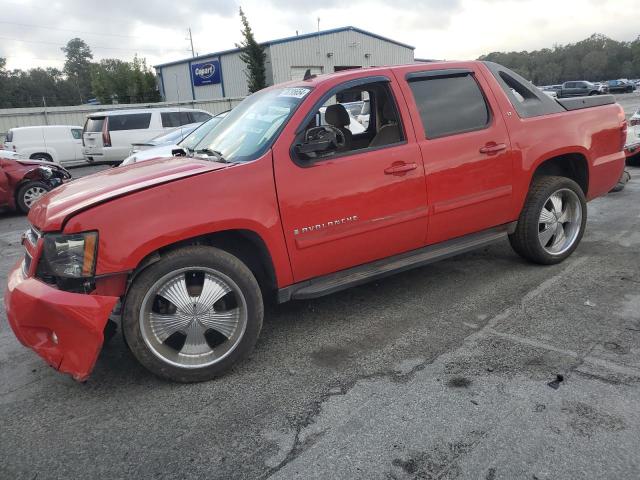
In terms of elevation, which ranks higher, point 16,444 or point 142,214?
point 142,214

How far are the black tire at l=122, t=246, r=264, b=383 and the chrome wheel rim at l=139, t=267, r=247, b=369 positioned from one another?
0.08 feet

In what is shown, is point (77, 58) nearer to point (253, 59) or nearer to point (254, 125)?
point (253, 59)

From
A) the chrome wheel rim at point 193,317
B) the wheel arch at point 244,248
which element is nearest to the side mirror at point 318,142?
the wheel arch at point 244,248

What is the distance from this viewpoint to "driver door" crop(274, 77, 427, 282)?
3.37 m

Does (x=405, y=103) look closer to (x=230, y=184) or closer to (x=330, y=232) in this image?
(x=330, y=232)

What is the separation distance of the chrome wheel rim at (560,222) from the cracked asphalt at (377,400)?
0.64m

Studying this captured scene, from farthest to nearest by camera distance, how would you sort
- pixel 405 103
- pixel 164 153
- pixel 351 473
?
pixel 164 153
pixel 405 103
pixel 351 473

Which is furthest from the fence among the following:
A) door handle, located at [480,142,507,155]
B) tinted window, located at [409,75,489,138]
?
door handle, located at [480,142,507,155]

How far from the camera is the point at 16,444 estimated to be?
264 centimetres

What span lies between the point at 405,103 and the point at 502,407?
7.52ft

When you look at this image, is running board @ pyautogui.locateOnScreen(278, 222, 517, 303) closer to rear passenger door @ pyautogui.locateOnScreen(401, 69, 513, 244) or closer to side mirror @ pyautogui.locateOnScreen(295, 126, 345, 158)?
rear passenger door @ pyautogui.locateOnScreen(401, 69, 513, 244)

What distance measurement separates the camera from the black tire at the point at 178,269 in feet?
9.63

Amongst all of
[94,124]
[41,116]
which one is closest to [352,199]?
[94,124]

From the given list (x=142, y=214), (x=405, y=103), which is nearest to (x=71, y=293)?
(x=142, y=214)
